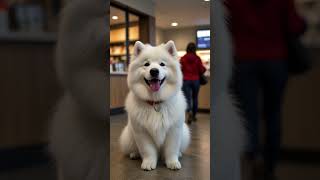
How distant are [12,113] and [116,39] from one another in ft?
20.0

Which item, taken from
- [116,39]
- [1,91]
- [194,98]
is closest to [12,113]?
[1,91]

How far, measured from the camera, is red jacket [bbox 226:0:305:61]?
0.34 meters

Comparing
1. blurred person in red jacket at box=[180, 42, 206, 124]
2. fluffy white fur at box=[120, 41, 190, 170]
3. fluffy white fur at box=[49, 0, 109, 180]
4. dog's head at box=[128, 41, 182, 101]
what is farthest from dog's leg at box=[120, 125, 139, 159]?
blurred person in red jacket at box=[180, 42, 206, 124]

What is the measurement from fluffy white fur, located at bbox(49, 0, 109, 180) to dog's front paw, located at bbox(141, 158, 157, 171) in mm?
1161

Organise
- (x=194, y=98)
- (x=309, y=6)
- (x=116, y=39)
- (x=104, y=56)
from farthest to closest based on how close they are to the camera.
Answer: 1. (x=116, y=39)
2. (x=194, y=98)
3. (x=104, y=56)
4. (x=309, y=6)

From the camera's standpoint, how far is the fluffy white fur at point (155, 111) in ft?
5.66

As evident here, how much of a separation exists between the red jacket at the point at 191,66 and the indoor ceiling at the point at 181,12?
2.30 meters

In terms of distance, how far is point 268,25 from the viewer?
13.8 inches

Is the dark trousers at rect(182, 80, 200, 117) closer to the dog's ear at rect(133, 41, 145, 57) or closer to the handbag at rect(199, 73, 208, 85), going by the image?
the handbag at rect(199, 73, 208, 85)

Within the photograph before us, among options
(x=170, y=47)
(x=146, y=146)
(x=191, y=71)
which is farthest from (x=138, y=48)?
(x=191, y=71)

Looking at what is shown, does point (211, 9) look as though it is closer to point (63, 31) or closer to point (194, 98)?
point (63, 31)

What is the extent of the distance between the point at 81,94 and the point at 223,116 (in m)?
0.24

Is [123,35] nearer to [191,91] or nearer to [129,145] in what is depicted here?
[191,91]

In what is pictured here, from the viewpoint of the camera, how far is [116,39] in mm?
6352
